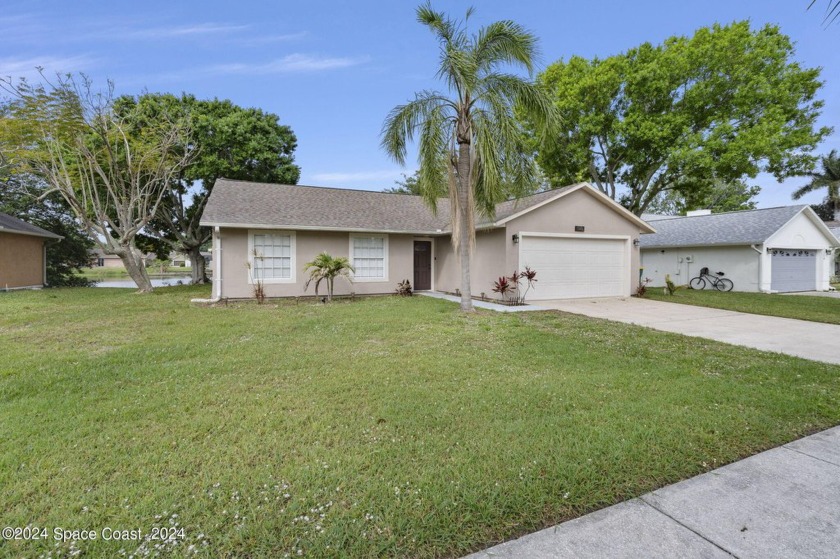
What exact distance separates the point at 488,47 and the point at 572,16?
231 inches

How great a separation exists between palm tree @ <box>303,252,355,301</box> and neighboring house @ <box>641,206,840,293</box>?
15.6 meters

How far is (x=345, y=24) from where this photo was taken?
37.0 feet

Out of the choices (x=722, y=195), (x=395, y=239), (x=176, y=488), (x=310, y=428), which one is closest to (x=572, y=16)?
(x=395, y=239)

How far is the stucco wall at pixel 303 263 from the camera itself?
39.1 feet

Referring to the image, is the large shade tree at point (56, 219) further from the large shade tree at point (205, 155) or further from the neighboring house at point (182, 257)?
the large shade tree at point (205, 155)

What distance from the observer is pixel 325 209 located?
13844mm

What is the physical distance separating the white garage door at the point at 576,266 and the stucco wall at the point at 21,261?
20307mm

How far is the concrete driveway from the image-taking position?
261 inches

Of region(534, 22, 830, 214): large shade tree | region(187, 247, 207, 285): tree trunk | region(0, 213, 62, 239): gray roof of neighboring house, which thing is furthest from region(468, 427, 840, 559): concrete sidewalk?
region(0, 213, 62, 239): gray roof of neighboring house

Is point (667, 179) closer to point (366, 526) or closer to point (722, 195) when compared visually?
point (366, 526)

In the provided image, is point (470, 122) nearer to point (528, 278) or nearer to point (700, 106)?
point (528, 278)

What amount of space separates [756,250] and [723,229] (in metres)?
2.22

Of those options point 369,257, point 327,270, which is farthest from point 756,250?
point 327,270

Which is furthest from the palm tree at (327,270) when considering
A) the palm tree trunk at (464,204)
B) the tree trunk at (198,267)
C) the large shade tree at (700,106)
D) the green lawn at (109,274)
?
the green lawn at (109,274)
